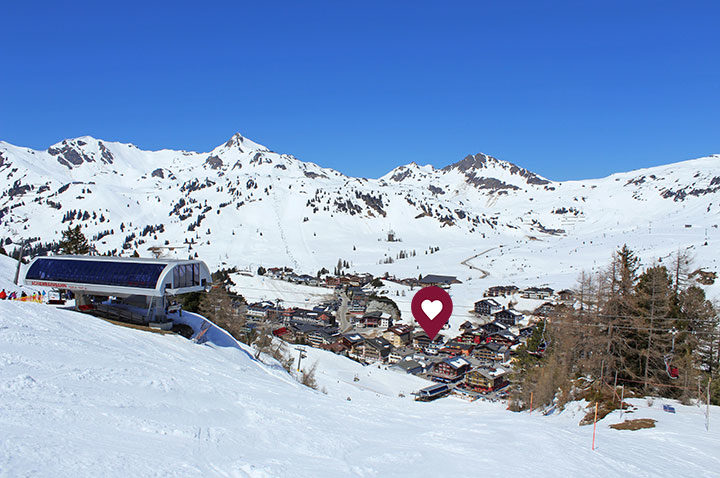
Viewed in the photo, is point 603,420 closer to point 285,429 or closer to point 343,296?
point 285,429

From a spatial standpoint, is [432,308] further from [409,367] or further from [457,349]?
[457,349]

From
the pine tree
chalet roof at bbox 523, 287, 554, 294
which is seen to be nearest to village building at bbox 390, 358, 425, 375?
the pine tree

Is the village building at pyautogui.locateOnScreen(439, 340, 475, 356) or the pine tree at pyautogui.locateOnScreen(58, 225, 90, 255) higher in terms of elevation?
the pine tree at pyautogui.locateOnScreen(58, 225, 90, 255)

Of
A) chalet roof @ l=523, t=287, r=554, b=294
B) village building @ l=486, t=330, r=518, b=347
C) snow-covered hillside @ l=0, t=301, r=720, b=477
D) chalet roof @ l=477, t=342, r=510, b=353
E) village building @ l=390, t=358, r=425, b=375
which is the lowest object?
village building @ l=390, t=358, r=425, b=375

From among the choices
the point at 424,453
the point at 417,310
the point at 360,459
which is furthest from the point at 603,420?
the point at 360,459

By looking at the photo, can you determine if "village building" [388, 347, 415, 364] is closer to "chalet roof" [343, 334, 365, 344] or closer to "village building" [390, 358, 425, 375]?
"village building" [390, 358, 425, 375]

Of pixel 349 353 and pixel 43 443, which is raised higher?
pixel 43 443
